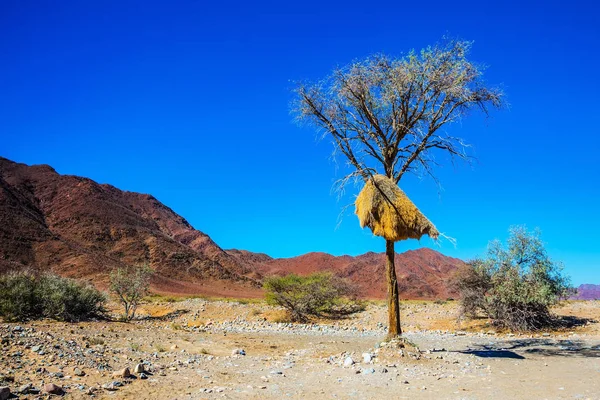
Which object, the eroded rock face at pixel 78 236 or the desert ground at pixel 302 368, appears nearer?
the desert ground at pixel 302 368

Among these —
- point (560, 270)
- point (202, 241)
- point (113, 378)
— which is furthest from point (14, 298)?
point (202, 241)

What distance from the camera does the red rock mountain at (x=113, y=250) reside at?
223ft

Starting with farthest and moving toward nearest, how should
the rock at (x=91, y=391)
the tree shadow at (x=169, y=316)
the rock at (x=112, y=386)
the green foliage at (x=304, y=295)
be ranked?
the tree shadow at (x=169, y=316) → the green foliage at (x=304, y=295) → the rock at (x=112, y=386) → the rock at (x=91, y=391)

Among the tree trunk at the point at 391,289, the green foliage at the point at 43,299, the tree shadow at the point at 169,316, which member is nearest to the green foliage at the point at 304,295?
the tree shadow at the point at 169,316

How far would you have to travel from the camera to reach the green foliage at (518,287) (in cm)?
1891

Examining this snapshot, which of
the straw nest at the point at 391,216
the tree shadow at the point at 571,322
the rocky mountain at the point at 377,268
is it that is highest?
the rocky mountain at the point at 377,268

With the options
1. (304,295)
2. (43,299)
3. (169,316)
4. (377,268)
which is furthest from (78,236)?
(304,295)

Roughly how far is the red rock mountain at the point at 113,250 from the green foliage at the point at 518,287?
40.6 m

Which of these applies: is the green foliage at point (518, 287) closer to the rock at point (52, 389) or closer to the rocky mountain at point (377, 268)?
the rock at point (52, 389)

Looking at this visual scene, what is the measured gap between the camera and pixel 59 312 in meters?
22.0

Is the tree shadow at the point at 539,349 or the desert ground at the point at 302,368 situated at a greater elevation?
the tree shadow at the point at 539,349

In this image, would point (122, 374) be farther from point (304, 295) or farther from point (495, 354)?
point (304, 295)

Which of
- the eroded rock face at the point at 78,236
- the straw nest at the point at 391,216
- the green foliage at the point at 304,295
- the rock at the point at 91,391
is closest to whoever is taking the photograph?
the rock at the point at 91,391

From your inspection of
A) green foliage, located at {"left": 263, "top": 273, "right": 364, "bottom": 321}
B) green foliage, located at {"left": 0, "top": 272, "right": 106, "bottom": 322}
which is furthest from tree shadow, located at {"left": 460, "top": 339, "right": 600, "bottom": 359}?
green foliage, located at {"left": 0, "top": 272, "right": 106, "bottom": 322}
